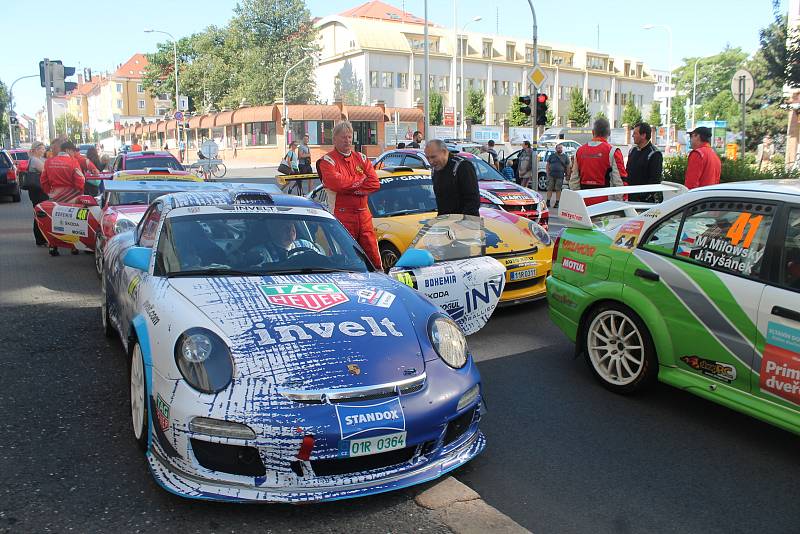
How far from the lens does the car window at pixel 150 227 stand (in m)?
4.92

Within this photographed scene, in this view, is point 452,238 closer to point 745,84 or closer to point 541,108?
point 745,84

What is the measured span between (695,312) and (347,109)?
183 ft

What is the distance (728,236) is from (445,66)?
7218 cm

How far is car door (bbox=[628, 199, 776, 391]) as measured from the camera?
405 cm

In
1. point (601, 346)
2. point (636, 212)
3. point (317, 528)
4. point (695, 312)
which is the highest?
point (636, 212)

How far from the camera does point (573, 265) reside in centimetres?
543

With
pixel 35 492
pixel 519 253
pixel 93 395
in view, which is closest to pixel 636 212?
pixel 519 253

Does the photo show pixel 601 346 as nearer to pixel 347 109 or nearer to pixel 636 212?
pixel 636 212

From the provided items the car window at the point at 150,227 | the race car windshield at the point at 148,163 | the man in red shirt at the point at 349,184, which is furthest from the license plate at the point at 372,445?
the race car windshield at the point at 148,163

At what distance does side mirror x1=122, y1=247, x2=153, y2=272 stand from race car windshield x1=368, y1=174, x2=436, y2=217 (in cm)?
432

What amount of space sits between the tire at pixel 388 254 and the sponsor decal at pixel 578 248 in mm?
2858

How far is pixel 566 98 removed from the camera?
8606 centimetres

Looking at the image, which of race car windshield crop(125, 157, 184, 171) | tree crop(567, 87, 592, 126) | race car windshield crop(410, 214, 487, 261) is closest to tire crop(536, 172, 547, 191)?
race car windshield crop(125, 157, 184, 171)

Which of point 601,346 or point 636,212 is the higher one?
point 636,212
